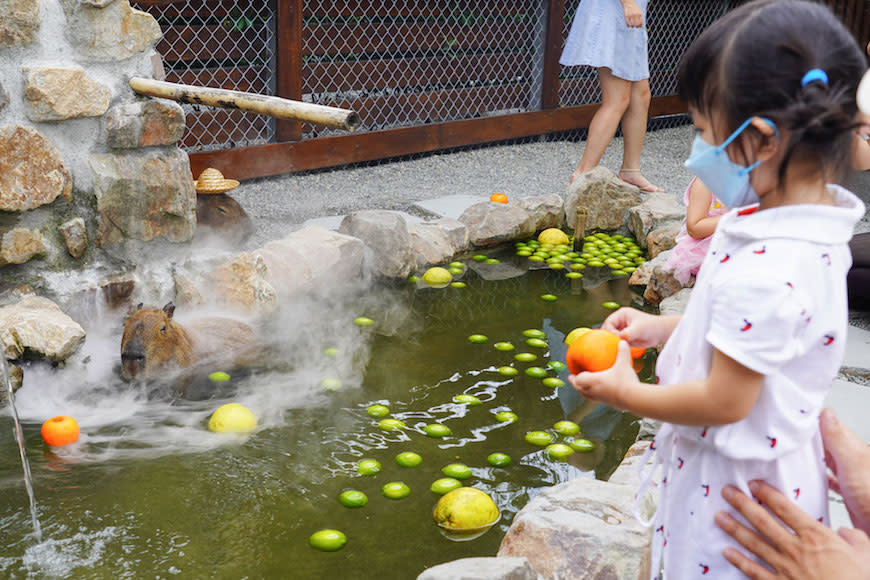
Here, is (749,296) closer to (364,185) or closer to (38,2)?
(38,2)

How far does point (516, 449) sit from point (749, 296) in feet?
5.76

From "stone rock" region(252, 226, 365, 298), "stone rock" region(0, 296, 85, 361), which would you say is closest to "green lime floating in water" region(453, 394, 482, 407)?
"stone rock" region(252, 226, 365, 298)

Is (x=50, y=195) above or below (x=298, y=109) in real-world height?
below

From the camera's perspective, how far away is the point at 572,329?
3.96 meters

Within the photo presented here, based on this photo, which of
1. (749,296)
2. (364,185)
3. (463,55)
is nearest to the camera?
(749,296)

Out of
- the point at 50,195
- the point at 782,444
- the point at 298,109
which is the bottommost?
the point at 50,195

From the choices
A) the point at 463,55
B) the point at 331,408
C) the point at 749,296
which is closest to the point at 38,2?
the point at 331,408

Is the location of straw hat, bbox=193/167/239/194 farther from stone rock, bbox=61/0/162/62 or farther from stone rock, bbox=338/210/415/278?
stone rock, bbox=61/0/162/62

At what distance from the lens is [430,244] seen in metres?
4.71

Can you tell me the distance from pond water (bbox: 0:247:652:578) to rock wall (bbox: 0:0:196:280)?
362 mm

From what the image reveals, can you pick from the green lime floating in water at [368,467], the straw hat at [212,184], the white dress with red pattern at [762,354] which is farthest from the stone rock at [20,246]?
the white dress with red pattern at [762,354]

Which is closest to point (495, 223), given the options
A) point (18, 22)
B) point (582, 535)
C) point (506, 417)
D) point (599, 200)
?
point (599, 200)

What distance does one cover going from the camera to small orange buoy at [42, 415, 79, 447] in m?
2.76

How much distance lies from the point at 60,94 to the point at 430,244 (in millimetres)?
2061
